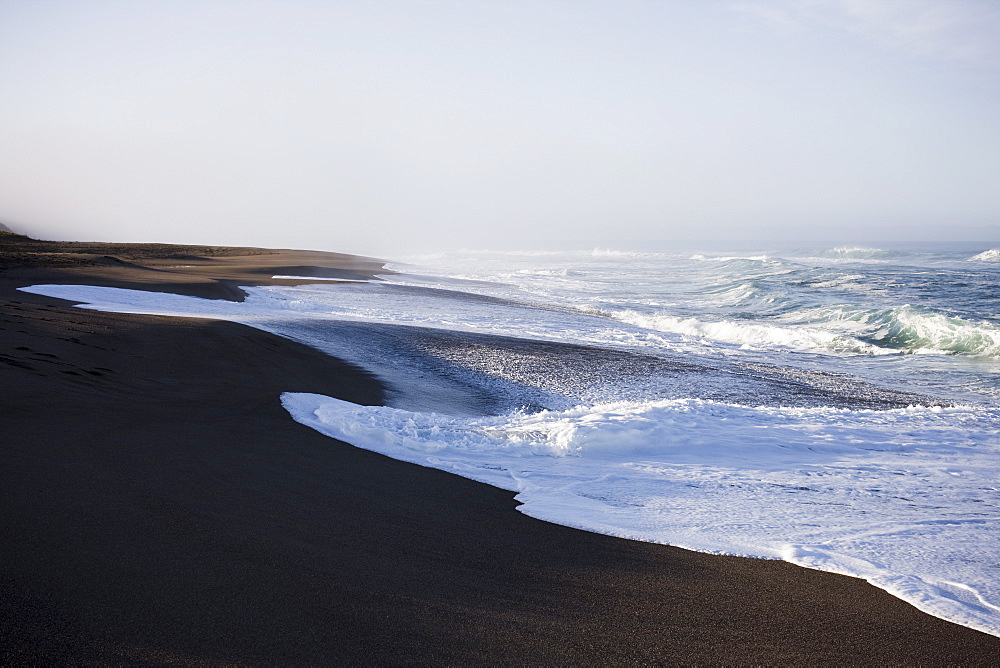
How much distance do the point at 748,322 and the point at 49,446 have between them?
16.2m

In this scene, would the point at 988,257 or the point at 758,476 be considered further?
the point at 988,257

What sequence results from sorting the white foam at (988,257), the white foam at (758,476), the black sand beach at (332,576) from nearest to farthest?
1. the black sand beach at (332,576)
2. the white foam at (758,476)
3. the white foam at (988,257)

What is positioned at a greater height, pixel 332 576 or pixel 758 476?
pixel 332 576

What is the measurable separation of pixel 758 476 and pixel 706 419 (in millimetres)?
1356

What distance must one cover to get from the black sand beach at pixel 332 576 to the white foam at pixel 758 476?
0.31 meters

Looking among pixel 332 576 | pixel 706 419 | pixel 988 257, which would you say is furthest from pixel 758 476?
pixel 988 257

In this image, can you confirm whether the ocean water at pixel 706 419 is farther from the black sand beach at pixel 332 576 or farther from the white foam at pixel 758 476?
the black sand beach at pixel 332 576

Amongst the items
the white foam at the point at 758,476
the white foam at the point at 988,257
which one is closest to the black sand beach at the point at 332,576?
the white foam at the point at 758,476

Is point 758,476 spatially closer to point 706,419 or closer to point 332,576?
point 706,419

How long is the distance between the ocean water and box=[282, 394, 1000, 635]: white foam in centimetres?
2

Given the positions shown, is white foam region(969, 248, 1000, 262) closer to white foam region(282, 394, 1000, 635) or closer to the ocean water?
the ocean water

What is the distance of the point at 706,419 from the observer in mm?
6207

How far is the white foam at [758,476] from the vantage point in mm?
3510

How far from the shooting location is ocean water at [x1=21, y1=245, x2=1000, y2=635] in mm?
3781
